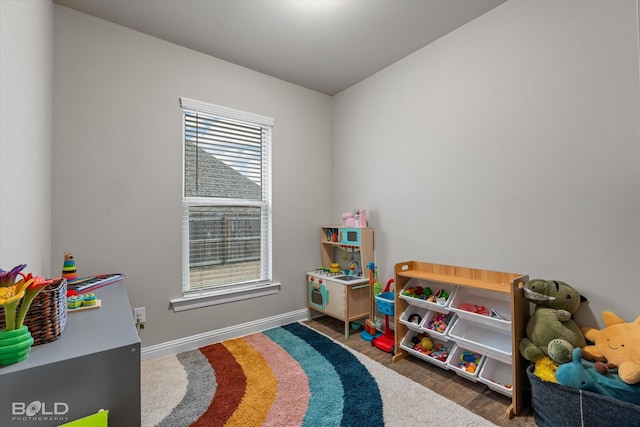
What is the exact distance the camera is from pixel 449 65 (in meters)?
2.43

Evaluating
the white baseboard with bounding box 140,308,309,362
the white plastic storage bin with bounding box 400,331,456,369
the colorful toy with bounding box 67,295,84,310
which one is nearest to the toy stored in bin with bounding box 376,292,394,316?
the white plastic storage bin with bounding box 400,331,456,369

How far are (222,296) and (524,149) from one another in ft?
8.93

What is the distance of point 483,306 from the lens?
2.13 m

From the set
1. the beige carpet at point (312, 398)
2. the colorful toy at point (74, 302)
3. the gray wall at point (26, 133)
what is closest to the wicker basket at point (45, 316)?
the gray wall at point (26, 133)

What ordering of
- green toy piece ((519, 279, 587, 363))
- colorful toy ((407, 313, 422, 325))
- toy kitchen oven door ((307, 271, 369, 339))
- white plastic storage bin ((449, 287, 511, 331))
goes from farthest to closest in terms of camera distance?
toy kitchen oven door ((307, 271, 369, 339)) < colorful toy ((407, 313, 422, 325)) < white plastic storage bin ((449, 287, 511, 331)) < green toy piece ((519, 279, 587, 363))

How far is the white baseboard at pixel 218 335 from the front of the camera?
7.89ft

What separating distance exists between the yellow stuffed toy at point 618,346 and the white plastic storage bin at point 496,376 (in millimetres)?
501

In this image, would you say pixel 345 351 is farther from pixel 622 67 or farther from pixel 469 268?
pixel 622 67

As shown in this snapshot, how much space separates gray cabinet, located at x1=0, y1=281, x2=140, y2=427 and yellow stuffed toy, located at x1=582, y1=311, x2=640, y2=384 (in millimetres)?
2051

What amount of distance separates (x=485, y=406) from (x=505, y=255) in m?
0.97

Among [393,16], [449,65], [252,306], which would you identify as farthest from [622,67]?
[252,306]

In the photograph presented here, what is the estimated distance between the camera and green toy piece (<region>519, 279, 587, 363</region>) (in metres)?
1.54

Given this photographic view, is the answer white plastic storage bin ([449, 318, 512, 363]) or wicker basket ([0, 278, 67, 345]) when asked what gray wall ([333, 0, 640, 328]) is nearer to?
white plastic storage bin ([449, 318, 512, 363])

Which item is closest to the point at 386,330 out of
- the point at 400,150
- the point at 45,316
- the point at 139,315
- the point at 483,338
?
the point at 483,338
